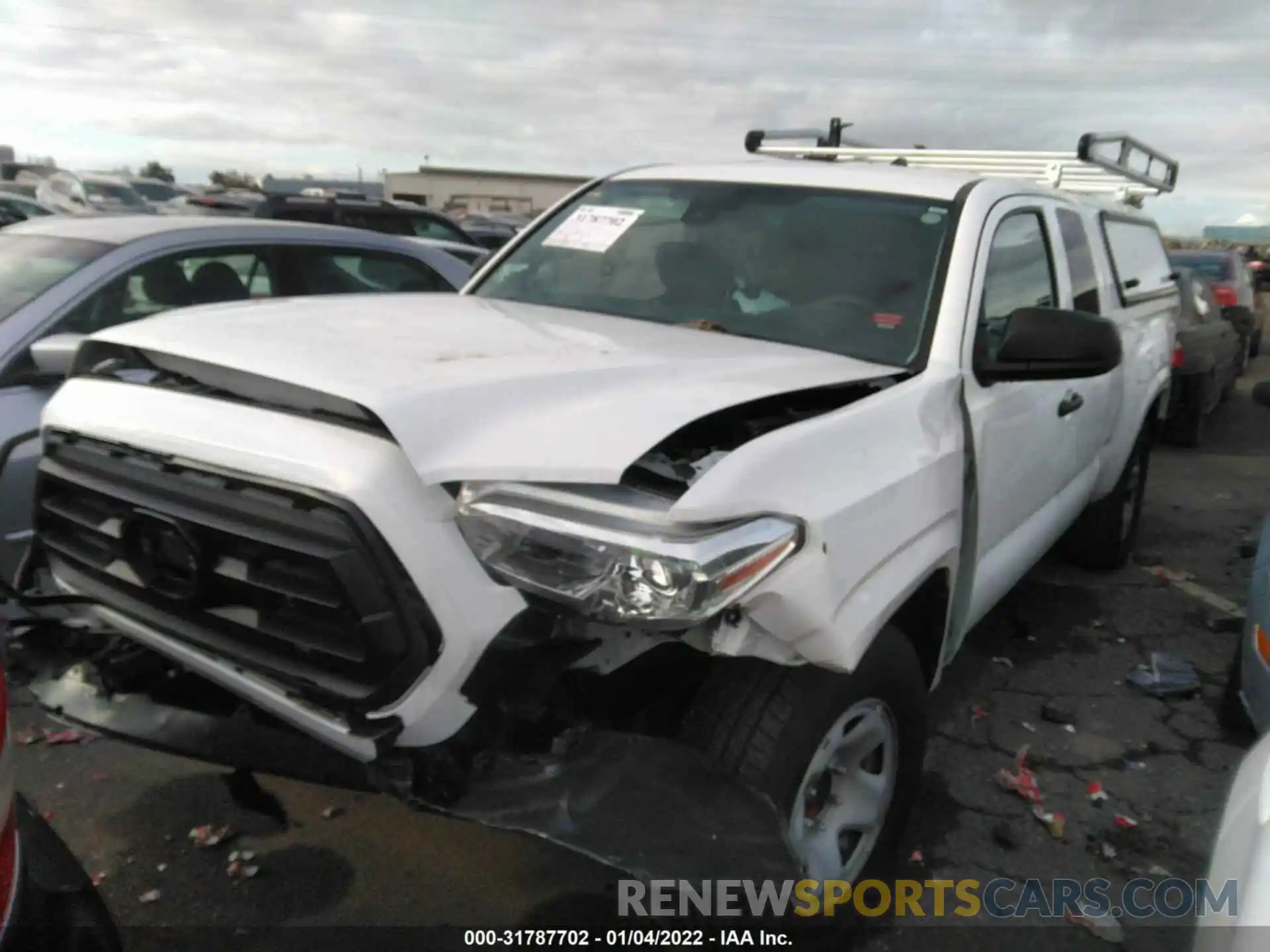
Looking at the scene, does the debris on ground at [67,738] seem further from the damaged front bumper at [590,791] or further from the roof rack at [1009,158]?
the roof rack at [1009,158]

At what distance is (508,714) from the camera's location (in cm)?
205

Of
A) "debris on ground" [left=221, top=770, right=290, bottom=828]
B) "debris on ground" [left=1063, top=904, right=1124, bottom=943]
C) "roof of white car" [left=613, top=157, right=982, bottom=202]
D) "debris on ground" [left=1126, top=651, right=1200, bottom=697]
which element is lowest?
"debris on ground" [left=1063, top=904, right=1124, bottom=943]

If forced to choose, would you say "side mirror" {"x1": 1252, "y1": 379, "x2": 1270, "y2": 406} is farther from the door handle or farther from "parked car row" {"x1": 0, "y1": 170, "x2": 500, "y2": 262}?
"parked car row" {"x1": 0, "y1": 170, "x2": 500, "y2": 262}

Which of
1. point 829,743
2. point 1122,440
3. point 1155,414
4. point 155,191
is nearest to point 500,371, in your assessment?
point 829,743

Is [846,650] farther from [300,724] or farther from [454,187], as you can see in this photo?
[454,187]

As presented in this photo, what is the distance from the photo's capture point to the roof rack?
5.02 metres

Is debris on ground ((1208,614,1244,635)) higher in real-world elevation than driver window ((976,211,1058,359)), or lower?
lower

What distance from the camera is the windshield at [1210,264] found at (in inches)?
481

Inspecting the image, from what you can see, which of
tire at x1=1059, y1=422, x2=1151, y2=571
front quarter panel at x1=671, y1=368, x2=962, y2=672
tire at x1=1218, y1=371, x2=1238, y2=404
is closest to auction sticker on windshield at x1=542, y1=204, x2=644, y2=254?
front quarter panel at x1=671, y1=368, x2=962, y2=672

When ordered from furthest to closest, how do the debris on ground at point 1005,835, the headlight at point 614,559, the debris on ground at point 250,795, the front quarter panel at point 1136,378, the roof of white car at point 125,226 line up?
the front quarter panel at point 1136,378, the roof of white car at point 125,226, the debris on ground at point 1005,835, the debris on ground at point 250,795, the headlight at point 614,559

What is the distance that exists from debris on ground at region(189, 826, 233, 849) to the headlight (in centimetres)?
165

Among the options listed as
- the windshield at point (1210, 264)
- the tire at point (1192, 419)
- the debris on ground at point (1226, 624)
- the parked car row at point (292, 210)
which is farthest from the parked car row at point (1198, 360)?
the parked car row at point (292, 210)

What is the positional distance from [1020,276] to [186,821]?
3.27 metres

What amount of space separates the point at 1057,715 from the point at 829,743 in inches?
79.8
